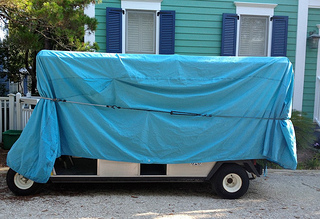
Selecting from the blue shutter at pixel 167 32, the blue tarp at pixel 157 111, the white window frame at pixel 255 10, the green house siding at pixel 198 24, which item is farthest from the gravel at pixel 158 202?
the white window frame at pixel 255 10

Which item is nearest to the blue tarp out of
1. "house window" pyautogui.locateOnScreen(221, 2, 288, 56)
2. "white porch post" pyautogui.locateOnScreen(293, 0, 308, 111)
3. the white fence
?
the white fence

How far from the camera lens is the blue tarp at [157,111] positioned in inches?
191

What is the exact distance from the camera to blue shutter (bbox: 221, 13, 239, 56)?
8.98m

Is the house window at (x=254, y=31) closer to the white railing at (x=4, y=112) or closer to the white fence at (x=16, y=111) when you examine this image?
the white fence at (x=16, y=111)

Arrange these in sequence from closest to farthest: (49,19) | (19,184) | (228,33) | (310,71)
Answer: (19,184)
(49,19)
(228,33)
(310,71)

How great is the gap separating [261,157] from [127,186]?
254 centimetres

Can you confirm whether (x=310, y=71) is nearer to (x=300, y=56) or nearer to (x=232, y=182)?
(x=300, y=56)

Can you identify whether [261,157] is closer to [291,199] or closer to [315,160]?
[291,199]

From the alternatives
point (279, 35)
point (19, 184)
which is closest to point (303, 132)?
point (279, 35)

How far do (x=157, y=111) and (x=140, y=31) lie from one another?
15.2 feet

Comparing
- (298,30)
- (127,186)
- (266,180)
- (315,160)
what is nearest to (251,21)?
(298,30)

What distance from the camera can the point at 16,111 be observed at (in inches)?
312

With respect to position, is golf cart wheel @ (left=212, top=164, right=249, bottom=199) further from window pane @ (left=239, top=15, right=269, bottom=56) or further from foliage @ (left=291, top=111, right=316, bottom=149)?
window pane @ (left=239, top=15, right=269, bottom=56)

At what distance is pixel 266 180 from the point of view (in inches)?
257
